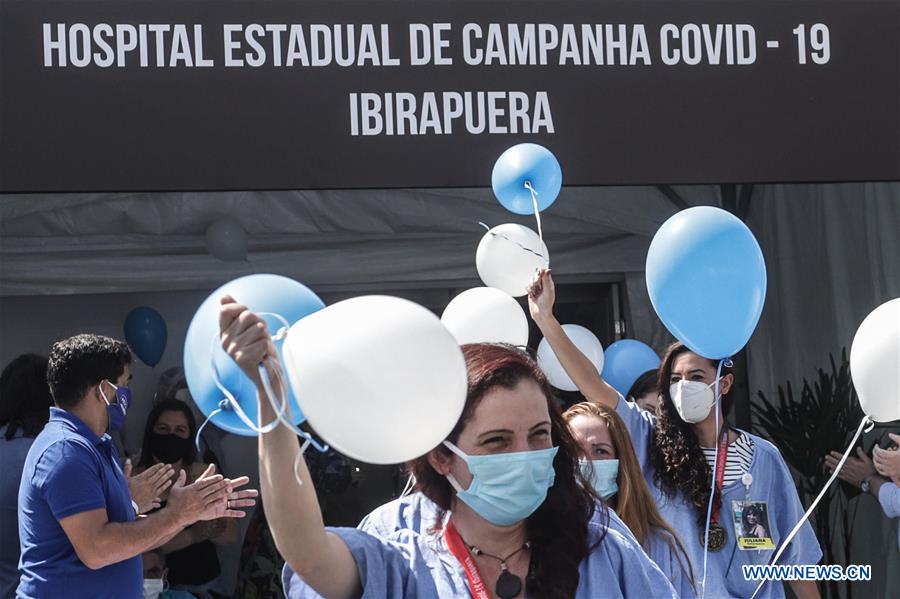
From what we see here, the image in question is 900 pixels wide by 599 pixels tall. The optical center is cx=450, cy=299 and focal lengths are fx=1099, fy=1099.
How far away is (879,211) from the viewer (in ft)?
18.2

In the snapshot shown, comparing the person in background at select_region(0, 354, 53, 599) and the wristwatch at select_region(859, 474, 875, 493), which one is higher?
the person in background at select_region(0, 354, 53, 599)

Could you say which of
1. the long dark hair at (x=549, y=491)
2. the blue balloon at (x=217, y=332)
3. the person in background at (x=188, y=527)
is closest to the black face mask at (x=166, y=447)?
the person in background at (x=188, y=527)

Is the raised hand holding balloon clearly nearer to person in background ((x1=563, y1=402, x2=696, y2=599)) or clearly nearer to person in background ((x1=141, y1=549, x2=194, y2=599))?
person in background ((x1=563, y1=402, x2=696, y2=599))

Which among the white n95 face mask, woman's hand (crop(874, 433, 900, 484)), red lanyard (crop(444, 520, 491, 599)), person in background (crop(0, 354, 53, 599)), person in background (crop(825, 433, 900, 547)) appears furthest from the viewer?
person in background (crop(825, 433, 900, 547))

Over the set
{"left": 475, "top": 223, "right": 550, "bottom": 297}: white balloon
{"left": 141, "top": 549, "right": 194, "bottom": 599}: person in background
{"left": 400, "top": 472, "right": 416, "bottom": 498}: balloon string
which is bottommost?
{"left": 141, "top": 549, "right": 194, "bottom": 599}: person in background

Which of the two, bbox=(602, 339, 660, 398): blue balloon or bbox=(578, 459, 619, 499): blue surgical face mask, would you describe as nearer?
bbox=(578, 459, 619, 499): blue surgical face mask

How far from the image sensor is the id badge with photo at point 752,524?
10.7 ft

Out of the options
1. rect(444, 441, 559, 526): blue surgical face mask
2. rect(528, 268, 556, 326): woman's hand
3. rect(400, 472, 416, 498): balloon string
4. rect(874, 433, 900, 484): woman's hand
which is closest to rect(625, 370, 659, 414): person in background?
rect(528, 268, 556, 326): woman's hand

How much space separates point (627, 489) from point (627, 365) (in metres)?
1.82

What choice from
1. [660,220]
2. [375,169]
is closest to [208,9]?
[375,169]

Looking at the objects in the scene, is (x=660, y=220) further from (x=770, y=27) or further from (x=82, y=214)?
(x=82, y=214)

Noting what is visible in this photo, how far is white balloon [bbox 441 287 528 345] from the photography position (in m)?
3.86

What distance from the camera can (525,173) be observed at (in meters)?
3.76

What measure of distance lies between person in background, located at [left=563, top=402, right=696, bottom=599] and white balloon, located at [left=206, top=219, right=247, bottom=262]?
295 cm
